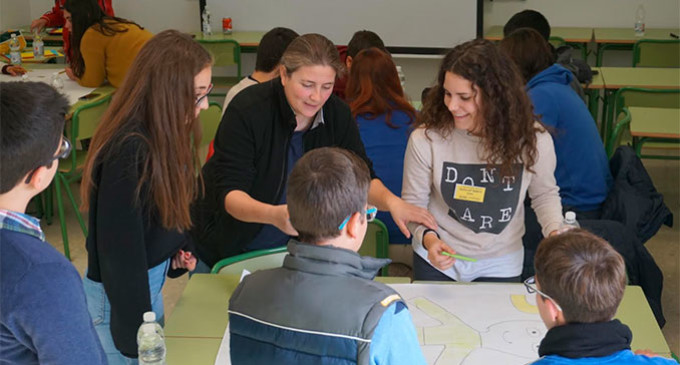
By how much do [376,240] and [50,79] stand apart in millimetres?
3309

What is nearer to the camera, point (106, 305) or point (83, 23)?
point (106, 305)

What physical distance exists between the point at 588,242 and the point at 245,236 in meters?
1.36

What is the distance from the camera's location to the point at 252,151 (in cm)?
257

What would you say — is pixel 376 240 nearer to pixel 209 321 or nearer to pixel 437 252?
pixel 437 252

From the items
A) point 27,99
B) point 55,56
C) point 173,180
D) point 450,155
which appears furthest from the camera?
point 55,56

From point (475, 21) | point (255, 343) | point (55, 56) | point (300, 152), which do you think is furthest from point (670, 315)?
point (55, 56)

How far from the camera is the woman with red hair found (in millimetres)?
3572

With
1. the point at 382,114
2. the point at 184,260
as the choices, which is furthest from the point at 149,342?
the point at 382,114

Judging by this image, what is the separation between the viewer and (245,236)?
8.70 feet

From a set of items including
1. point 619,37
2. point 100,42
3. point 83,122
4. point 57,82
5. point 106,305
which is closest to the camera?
point 106,305

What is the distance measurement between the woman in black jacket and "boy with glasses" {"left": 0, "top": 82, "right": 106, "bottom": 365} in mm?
944

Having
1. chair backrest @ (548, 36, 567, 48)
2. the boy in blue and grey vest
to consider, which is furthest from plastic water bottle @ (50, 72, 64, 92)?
chair backrest @ (548, 36, 567, 48)

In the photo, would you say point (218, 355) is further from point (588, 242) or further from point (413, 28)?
point (413, 28)

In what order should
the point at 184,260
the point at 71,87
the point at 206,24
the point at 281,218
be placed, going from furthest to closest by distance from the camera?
1. the point at 206,24
2. the point at 71,87
3. the point at 184,260
4. the point at 281,218
